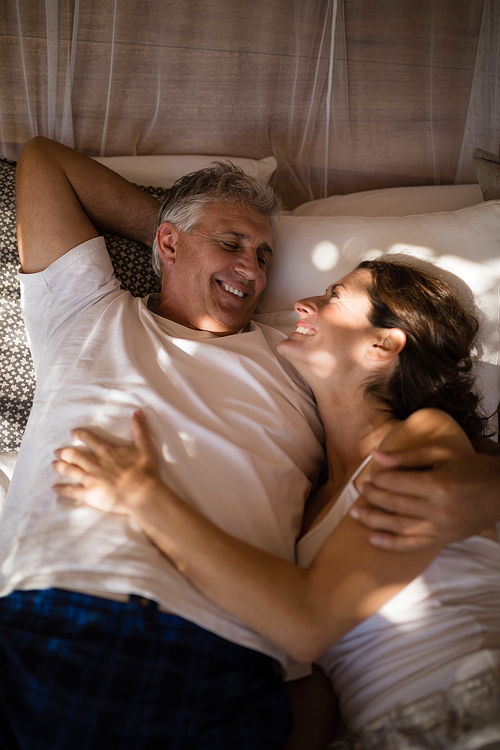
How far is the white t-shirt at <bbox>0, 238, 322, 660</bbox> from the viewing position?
1110mm

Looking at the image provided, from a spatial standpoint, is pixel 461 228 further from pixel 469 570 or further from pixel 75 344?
pixel 75 344

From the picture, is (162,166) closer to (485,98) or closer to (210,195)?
(210,195)

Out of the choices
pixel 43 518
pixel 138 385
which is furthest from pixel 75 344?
pixel 43 518

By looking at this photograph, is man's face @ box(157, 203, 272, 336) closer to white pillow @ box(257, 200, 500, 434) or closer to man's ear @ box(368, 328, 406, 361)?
white pillow @ box(257, 200, 500, 434)

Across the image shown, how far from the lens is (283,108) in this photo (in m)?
2.23

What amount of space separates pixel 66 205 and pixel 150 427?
2.75 feet

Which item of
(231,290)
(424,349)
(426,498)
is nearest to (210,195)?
(231,290)

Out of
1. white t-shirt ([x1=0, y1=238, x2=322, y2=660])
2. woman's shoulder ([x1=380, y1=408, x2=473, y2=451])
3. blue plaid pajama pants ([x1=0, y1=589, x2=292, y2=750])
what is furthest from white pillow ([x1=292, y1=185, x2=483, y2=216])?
blue plaid pajama pants ([x1=0, y1=589, x2=292, y2=750])

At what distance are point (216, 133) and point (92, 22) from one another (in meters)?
0.62

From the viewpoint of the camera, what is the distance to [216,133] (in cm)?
224

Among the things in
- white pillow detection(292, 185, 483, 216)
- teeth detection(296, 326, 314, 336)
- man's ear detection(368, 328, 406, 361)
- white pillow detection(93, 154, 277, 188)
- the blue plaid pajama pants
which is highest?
white pillow detection(93, 154, 277, 188)

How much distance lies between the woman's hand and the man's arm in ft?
2.23

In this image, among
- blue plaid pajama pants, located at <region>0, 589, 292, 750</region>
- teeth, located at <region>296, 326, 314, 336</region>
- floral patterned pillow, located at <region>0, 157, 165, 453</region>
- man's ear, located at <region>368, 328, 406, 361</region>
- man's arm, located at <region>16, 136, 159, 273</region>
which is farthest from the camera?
floral patterned pillow, located at <region>0, 157, 165, 453</region>

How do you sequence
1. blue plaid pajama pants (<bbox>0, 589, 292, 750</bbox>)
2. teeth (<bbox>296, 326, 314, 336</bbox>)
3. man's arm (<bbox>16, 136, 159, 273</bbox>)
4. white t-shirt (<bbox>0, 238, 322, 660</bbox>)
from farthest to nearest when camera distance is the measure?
man's arm (<bbox>16, 136, 159, 273</bbox>) → teeth (<bbox>296, 326, 314, 336</bbox>) → white t-shirt (<bbox>0, 238, 322, 660</bbox>) → blue plaid pajama pants (<bbox>0, 589, 292, 750</bbox>)
